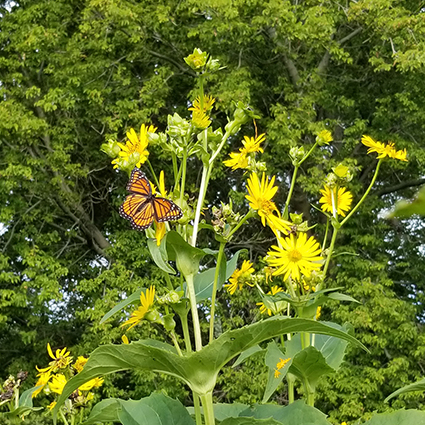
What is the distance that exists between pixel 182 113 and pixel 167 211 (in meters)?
7.33

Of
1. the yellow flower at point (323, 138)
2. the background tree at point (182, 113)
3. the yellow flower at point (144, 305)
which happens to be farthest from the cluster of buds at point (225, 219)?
the background tree at point (182, 113)

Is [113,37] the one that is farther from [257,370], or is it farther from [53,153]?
[257,370]

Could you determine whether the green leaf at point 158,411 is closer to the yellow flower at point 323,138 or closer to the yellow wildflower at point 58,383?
the yellow wildflower at point 58,383

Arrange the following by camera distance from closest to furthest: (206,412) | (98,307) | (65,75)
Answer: (206,412), (98,307), (65,75)

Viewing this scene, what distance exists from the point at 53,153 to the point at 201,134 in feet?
22.8

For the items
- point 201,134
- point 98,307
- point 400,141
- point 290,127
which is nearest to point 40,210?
point 98,307

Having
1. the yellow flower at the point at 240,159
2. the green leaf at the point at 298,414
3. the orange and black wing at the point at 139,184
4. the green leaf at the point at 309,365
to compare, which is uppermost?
the yellow flower at the point at 240,159

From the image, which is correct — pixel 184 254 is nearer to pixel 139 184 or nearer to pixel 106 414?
pixel 139 184

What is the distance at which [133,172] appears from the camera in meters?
1.07

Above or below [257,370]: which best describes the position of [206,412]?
below

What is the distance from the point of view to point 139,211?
1.00 metres

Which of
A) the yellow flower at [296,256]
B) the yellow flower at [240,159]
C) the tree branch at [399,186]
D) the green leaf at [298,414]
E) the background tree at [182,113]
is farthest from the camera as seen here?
the tree branch at [399,186]

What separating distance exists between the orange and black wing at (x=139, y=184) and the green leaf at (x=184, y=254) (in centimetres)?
11

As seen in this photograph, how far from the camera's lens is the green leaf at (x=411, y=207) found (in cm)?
25
